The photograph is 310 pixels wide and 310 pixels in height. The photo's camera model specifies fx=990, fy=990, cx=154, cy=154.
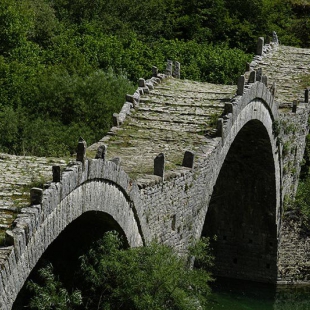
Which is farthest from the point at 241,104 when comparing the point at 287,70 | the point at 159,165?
the point at 287,70

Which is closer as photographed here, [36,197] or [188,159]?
[36,197]

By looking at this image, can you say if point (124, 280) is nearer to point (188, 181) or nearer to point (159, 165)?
point (159, 165)

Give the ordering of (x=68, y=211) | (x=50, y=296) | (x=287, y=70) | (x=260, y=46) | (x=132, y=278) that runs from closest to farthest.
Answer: (x=68, y=211) < (x=50, y=296) < (x=132, y=278) < (x=287, y=70) < (x=260, y=46)

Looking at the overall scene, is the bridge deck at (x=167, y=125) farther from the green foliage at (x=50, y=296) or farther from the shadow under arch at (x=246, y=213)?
the green foliage at (x=50, y=296)

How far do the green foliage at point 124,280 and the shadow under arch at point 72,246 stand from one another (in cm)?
32

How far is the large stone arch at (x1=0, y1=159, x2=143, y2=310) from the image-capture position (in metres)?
14.4

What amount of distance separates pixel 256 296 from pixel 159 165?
50.5 ft

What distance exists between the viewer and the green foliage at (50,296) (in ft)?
57.7

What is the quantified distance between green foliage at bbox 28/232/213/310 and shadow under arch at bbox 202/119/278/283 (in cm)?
1431

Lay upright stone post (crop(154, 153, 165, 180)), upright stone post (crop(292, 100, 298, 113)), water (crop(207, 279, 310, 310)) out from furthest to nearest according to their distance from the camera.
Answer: upright stone post (crop(292, 100, 298, 113))
water (crop(207, 279, 310, 310))
upright stone post (crop(154, 153, 165, 180))

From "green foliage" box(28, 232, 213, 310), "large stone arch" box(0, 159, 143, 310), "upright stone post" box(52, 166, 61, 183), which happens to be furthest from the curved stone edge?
"upright stone post" box(52, 166, 61, 183)

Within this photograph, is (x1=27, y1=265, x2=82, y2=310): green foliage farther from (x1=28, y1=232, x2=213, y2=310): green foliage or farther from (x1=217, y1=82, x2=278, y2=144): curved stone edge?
(x1=217, y1=82, x2=278, y2=144): curved stone edge

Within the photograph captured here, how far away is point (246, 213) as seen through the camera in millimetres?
36281

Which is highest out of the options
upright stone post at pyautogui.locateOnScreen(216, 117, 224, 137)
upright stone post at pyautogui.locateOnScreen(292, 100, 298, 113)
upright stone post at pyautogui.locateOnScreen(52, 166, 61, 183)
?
upright stone post at pyautogui.locateOnScreen(292, 100, 298, 113)
